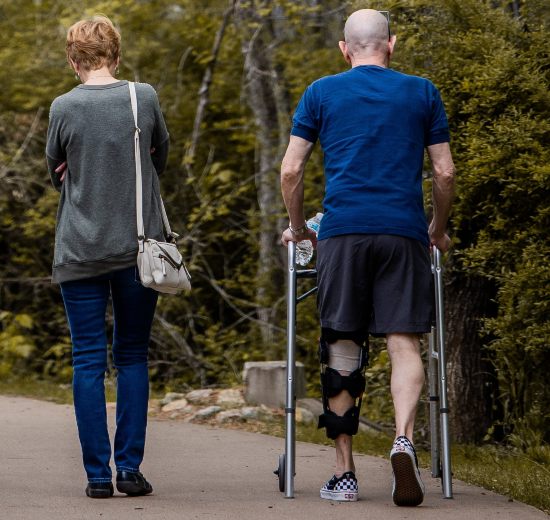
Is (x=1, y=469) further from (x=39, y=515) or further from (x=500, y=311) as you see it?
(x=500, y=311)

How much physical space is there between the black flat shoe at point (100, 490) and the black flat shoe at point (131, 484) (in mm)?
80

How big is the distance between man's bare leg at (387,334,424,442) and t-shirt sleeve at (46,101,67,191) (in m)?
1.59

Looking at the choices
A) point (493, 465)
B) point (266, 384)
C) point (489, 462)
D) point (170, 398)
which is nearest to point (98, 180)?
point (493, 465)

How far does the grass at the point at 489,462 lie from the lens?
5234mm

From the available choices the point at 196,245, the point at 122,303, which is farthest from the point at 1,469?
the point at 196,245

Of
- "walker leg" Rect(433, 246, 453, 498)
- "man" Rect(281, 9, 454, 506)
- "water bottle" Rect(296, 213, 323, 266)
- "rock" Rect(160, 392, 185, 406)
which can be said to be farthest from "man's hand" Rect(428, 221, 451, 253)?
"rock" Rect(160, 392, 185, 406)

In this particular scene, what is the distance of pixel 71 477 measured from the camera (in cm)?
563

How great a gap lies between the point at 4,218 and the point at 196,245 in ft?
8.44

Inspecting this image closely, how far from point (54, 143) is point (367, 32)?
1408 millimetres

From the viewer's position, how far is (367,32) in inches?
195

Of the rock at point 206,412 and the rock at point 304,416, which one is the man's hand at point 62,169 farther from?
the rock at point 304,416

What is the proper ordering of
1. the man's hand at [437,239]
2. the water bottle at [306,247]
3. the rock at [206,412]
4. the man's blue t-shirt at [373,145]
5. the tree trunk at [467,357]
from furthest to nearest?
the rock at [206,412] < the tree trunk at [467,357] < the water bottle at [306,247] < the man's hand at [437,239] < the man's blue t-shirt at [373,145]

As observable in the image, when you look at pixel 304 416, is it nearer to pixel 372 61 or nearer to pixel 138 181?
pixel 138 181

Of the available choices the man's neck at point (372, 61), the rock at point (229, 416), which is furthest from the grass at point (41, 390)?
the man's neck at point (372, 61)
